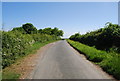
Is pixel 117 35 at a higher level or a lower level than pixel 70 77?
higher

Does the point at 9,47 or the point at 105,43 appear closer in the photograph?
the point at 9,47

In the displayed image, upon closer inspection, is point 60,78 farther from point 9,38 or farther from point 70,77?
point 9,38

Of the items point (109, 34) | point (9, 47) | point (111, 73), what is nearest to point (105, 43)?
point (109, 34)

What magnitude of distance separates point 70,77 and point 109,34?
9775mm

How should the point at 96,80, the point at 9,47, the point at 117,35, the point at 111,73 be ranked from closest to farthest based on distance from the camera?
the point at 96,80
the point at 111,73
the point at 9,47
the point at 117,35

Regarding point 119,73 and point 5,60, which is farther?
point 5,60

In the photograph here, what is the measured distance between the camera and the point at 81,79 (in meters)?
7.18

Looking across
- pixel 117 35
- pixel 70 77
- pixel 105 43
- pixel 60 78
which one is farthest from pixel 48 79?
pixel 105 43

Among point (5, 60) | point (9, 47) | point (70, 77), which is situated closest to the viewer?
point (70, 77)

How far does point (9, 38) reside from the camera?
1164 centimetres

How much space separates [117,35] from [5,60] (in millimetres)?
10172

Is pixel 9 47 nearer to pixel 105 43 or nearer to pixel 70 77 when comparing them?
pixel 70 77

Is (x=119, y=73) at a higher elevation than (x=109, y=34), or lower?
lower

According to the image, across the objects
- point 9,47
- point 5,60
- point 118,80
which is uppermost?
point 9,47
